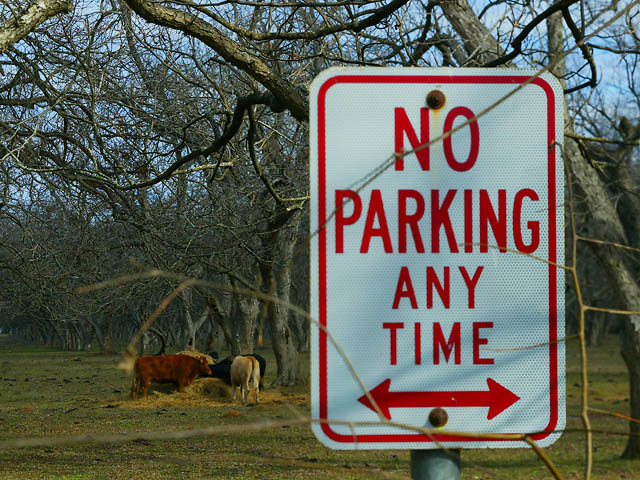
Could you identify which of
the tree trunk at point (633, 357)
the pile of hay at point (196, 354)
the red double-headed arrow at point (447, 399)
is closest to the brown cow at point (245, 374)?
the pile of hay at point (196, 354)

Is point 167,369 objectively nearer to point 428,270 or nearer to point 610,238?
point 610,238

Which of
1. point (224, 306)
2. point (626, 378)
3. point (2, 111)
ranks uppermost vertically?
point (2, 111)

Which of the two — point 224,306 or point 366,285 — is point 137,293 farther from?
point 224,306

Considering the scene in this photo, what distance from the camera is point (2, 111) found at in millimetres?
10188

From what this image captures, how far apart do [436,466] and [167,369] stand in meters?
20.5

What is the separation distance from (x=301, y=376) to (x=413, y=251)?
25.6 m

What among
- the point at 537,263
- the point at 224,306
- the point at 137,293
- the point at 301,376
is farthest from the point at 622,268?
the point at 224,306

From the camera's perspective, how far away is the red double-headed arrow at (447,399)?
155 centimetres

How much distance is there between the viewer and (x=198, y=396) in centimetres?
2198

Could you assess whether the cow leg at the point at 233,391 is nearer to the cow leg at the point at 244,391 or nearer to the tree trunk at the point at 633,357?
the cow leg at the point at 244,391

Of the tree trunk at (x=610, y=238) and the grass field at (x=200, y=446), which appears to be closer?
the tree trunk at (x=610, y=238)

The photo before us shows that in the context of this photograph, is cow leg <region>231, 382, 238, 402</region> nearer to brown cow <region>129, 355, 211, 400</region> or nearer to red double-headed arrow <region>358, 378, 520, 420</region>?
brown cow <region>129, 355, 211, 400</region>

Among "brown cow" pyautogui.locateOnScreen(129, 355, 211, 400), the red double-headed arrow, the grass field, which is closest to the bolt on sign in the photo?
the red double-headed arrow

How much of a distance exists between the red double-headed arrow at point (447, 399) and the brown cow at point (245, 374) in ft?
62.1
